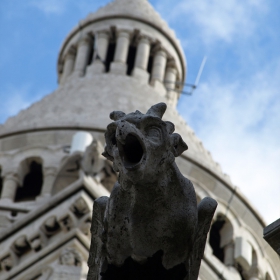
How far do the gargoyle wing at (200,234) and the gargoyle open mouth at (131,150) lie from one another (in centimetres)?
60

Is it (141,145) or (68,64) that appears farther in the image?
(68,64)

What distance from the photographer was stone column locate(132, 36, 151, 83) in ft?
151

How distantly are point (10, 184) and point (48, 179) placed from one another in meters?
1.20

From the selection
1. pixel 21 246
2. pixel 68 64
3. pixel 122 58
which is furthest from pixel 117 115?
pixel 68 64

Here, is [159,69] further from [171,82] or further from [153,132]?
[153,132]

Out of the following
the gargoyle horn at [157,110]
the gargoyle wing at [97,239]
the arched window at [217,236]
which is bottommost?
the gargoyle wing at [97,239]

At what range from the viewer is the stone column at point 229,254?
3378 cm

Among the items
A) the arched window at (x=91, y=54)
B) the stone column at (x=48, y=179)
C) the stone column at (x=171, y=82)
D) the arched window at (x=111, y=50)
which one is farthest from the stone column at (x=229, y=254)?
the arched window at (x=91, y=54)

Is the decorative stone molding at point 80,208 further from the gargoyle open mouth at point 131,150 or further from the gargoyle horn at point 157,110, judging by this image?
the gargoyle open mouth at point 131,150

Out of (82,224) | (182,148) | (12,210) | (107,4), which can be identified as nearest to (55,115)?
(12,210)

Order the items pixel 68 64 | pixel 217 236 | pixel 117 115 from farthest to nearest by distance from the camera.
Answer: pixel 68 64 → pixel 217 236 → pixel 117 115

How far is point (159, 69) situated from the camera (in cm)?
4772

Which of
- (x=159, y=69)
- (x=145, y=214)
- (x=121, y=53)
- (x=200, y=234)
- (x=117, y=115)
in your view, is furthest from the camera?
(x=159, y=69)

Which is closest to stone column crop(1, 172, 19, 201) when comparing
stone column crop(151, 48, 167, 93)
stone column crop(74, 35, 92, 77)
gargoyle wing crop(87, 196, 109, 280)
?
stone column crop(74, 35, 92, 77)
